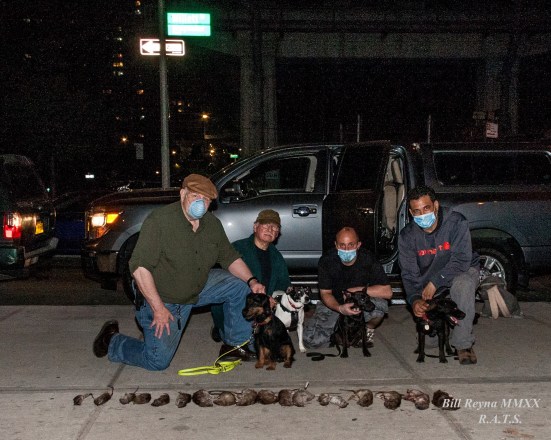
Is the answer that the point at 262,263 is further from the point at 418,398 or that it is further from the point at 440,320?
the point at 418,398

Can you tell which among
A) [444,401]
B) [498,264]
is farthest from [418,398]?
[498,264]

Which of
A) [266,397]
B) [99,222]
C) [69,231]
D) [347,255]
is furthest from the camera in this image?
[69,231]

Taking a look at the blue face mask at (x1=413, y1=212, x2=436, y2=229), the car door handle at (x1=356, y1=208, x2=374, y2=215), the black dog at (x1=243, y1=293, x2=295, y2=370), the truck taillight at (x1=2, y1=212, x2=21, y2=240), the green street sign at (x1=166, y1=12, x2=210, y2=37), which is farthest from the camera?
the green street sign at (x1=166, y1=12, x2=210, y2=37)

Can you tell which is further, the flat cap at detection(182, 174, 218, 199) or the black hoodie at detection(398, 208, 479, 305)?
the black hoodie at detection(398, 208, 479, 305)

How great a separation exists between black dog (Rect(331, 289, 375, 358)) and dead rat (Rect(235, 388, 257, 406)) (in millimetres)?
1282

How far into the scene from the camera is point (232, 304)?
19.5 feet

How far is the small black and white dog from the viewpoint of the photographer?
5797 millimetres

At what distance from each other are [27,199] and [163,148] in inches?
217

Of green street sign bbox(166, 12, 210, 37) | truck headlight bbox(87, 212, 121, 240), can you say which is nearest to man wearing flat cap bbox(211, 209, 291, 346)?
truck headlight bbox(87, 212, 121, 240)

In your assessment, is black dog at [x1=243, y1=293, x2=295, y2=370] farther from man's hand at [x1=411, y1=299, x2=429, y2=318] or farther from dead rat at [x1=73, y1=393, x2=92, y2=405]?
dead rat at [x1=73, y1=393, x2=92, y2=405]

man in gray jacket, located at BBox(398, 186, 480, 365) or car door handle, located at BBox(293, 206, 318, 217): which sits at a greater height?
car door handle, located at BBox(293, 206, 318, 217)

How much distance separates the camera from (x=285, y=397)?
4.80 metres

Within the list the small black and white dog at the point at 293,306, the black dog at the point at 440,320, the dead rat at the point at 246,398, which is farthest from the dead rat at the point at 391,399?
the small black and white dog at the point at 293,306

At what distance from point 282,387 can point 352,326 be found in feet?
3.32
